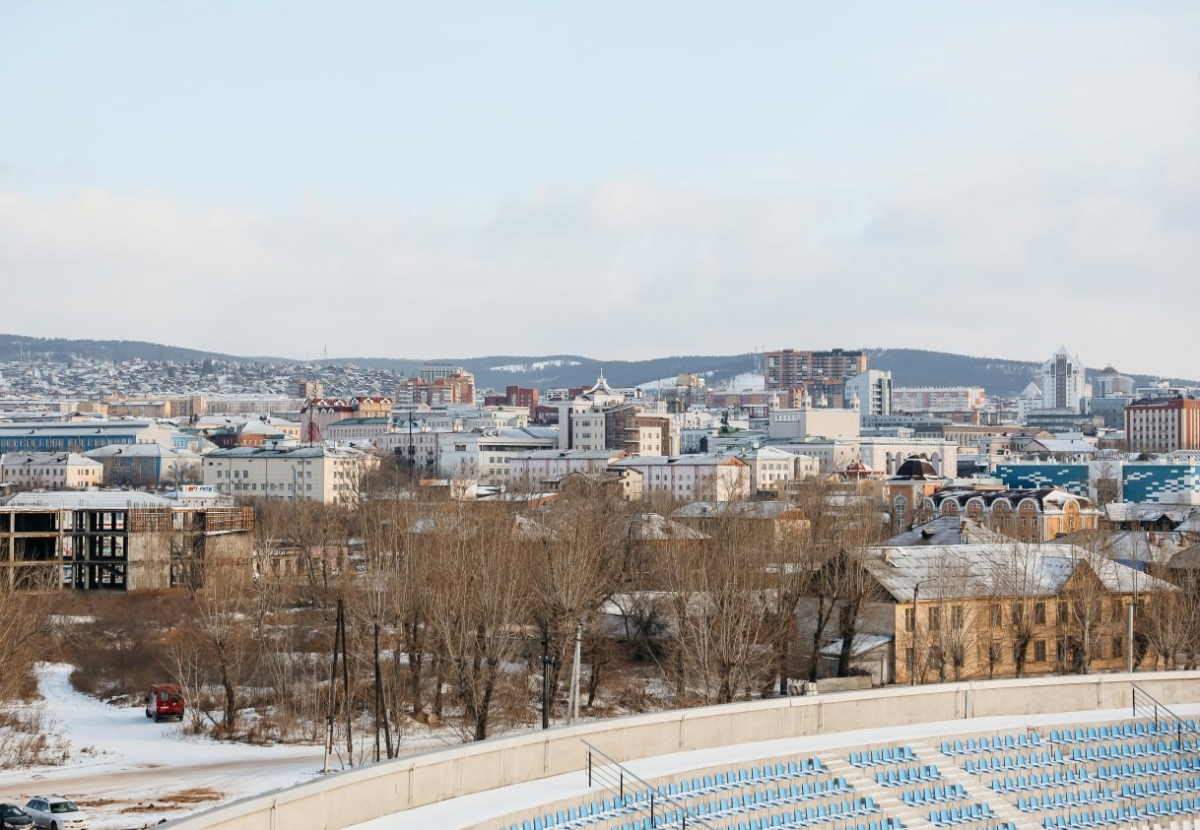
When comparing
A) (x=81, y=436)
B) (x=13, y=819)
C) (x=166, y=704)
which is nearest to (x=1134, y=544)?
(x=166, y=704)

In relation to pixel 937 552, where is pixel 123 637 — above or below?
below

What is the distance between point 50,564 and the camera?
163 feet

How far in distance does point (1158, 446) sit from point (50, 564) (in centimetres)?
13359

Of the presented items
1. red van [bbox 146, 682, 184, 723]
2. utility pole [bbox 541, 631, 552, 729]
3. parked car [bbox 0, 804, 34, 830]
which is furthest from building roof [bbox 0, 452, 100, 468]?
parked car [bbox 0, 804, 34, 830]

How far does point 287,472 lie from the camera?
359 feet

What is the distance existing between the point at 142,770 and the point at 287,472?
3274 inches

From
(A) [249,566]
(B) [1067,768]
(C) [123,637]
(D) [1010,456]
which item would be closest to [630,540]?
(A) [249,566]

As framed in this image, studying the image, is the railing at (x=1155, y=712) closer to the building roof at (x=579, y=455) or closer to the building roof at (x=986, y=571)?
the building roof at (x=986, y=571)

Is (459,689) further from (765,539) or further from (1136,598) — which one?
(1136,598)

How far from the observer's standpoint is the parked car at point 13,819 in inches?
859

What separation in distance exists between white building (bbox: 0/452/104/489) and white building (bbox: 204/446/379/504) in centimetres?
1097

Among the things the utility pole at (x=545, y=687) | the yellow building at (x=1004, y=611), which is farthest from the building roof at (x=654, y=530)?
the utility pole at (x=545, y=687)

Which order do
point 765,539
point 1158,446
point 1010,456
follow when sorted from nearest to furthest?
1. point 765,539
2. point 1010,456
3. point 1158,446

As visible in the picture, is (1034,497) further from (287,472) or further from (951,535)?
(287,472)
